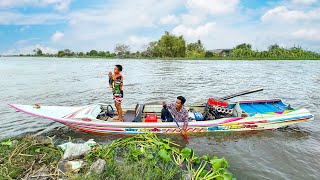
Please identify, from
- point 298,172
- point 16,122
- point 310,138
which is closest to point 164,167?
point 298,172

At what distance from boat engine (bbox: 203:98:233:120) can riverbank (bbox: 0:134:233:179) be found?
2575mm

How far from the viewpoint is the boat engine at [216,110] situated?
797 centimetres

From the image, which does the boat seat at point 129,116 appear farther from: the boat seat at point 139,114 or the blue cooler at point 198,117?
the blue cooler at point 198,117

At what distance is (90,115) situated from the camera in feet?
24.2

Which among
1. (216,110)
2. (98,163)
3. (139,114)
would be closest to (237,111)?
(216,110)

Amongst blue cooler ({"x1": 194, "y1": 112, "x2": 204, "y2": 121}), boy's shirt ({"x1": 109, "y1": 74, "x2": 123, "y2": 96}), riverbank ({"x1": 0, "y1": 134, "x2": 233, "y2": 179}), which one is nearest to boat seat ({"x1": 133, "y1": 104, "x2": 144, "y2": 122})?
boy's shirt ({"x1": 109, "y1": 74, "x2": 123, "y2": 96})

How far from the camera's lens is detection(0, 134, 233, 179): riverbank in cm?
446

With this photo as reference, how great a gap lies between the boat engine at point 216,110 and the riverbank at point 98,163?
8.45 ft

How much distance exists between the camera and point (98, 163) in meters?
4.65

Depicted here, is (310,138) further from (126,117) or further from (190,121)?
(126,117)

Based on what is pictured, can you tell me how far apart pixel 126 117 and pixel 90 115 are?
1.24 metres

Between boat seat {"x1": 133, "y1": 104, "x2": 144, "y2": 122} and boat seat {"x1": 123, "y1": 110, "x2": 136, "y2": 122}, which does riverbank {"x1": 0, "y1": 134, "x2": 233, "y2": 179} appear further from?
boat seat {"x1": 123, "y1": 110, "x2": 136, "y2": 122}

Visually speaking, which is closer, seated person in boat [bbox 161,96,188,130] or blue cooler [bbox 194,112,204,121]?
seated person in boat [bbox 161,96,188,130]

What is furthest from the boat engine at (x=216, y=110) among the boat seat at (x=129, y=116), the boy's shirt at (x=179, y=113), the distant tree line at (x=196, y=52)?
the distant tree line at (x=196, y=52)
